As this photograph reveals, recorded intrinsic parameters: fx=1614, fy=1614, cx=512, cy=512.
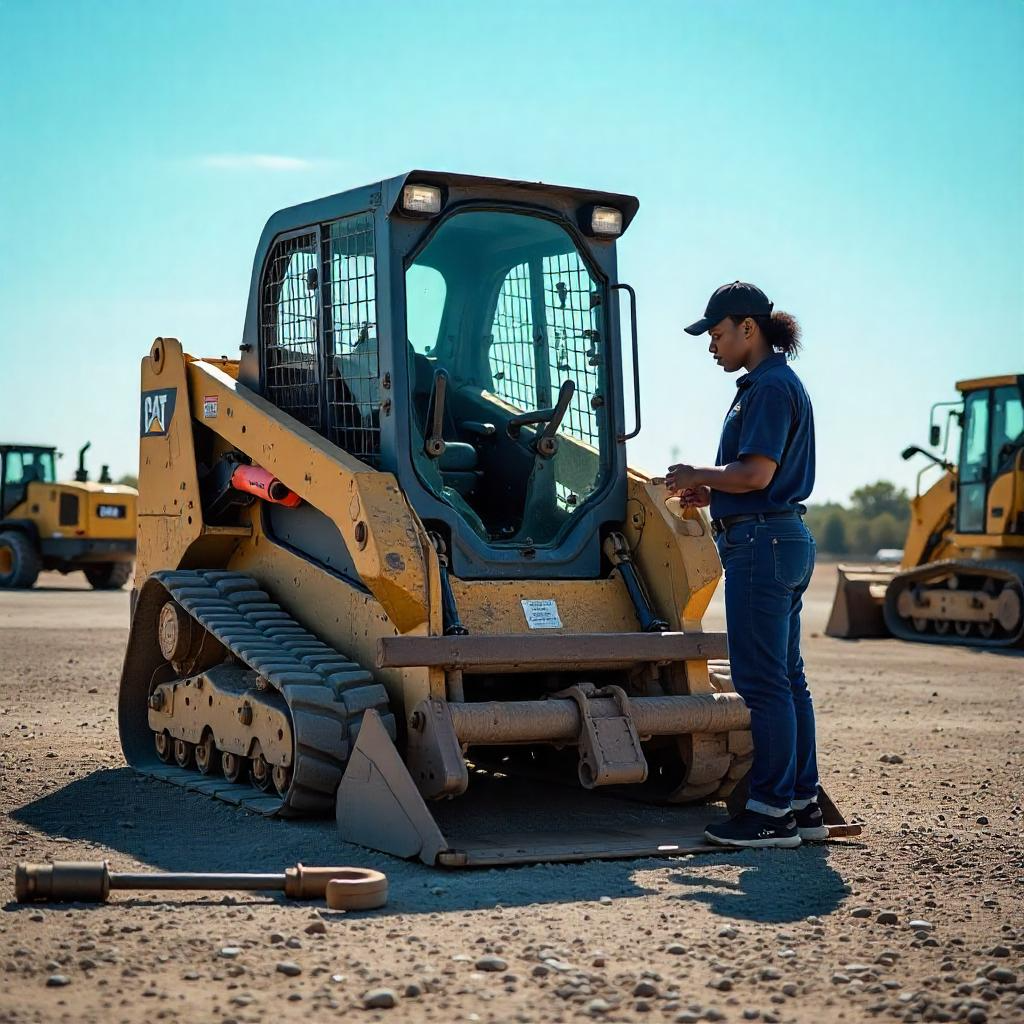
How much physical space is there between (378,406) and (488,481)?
0.95 meters

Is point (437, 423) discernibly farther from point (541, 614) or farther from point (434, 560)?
point (541, 614)

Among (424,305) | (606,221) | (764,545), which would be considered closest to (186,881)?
(764,545)

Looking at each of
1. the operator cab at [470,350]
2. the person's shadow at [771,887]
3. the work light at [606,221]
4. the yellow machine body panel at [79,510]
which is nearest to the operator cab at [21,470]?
the yellow machine body panel at [79,510]

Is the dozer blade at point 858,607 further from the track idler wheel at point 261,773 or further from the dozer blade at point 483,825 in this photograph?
the track idler wheel at point 261,773

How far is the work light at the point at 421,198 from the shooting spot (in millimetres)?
7636

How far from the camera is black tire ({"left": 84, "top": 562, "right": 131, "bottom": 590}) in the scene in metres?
30.8

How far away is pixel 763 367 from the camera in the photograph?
694 centimetres

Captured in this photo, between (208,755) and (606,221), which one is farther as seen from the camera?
(606,221)

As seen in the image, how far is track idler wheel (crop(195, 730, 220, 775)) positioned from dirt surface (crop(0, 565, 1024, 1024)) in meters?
0.20

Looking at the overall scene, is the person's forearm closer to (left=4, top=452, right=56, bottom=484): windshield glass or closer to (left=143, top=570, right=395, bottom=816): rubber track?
(left=143, top=570, right=395, bottom=816): rubber track

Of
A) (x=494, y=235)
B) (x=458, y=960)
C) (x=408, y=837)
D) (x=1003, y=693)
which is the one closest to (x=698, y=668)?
(x=408, y=837)

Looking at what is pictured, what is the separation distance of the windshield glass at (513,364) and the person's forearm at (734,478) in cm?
150

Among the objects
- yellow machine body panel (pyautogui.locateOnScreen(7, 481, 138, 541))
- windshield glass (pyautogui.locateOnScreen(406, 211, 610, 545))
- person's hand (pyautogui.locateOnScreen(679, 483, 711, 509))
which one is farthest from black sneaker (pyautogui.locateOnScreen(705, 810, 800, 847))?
yellow machine body panel (pyautogui.locateOnScreen(7, 481, 138, 541))

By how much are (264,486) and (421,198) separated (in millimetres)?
1692
